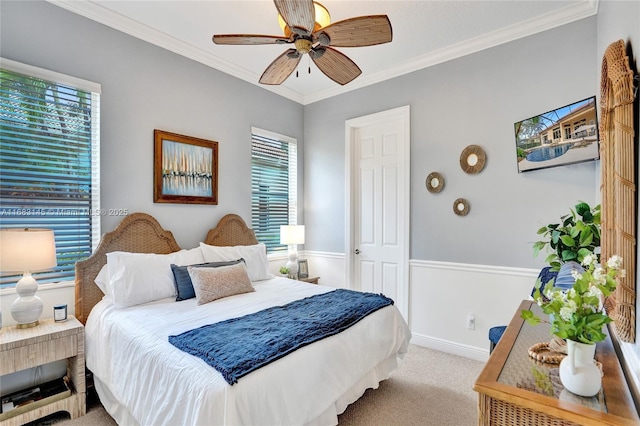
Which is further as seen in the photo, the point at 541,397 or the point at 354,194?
the point at 354,194

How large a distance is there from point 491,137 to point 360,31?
72.2 inches

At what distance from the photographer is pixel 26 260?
2.00 m

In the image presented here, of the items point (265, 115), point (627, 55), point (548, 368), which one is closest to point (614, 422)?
point (548, 368)

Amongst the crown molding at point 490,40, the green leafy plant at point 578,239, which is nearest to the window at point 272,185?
the crown molding at point 490,40

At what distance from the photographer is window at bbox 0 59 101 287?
2.22 metres

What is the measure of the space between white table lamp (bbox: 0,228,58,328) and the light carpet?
72cm

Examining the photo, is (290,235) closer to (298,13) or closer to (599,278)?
(298,13)

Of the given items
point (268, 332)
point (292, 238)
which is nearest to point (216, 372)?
point (268, 332)

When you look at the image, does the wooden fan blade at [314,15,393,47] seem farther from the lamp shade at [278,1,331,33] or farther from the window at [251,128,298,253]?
the window at [251,128,298,253]

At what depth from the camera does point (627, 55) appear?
130 centimetres

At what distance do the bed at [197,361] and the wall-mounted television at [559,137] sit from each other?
5.69ft

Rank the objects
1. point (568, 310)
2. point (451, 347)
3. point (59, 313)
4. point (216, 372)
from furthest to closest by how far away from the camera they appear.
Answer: point (451, 347) < point (59, 313) < point (216, 372) < point (568, 310)

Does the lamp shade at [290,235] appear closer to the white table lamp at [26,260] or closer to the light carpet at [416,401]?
the light carpet at [416,401]

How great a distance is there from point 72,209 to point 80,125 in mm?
667
